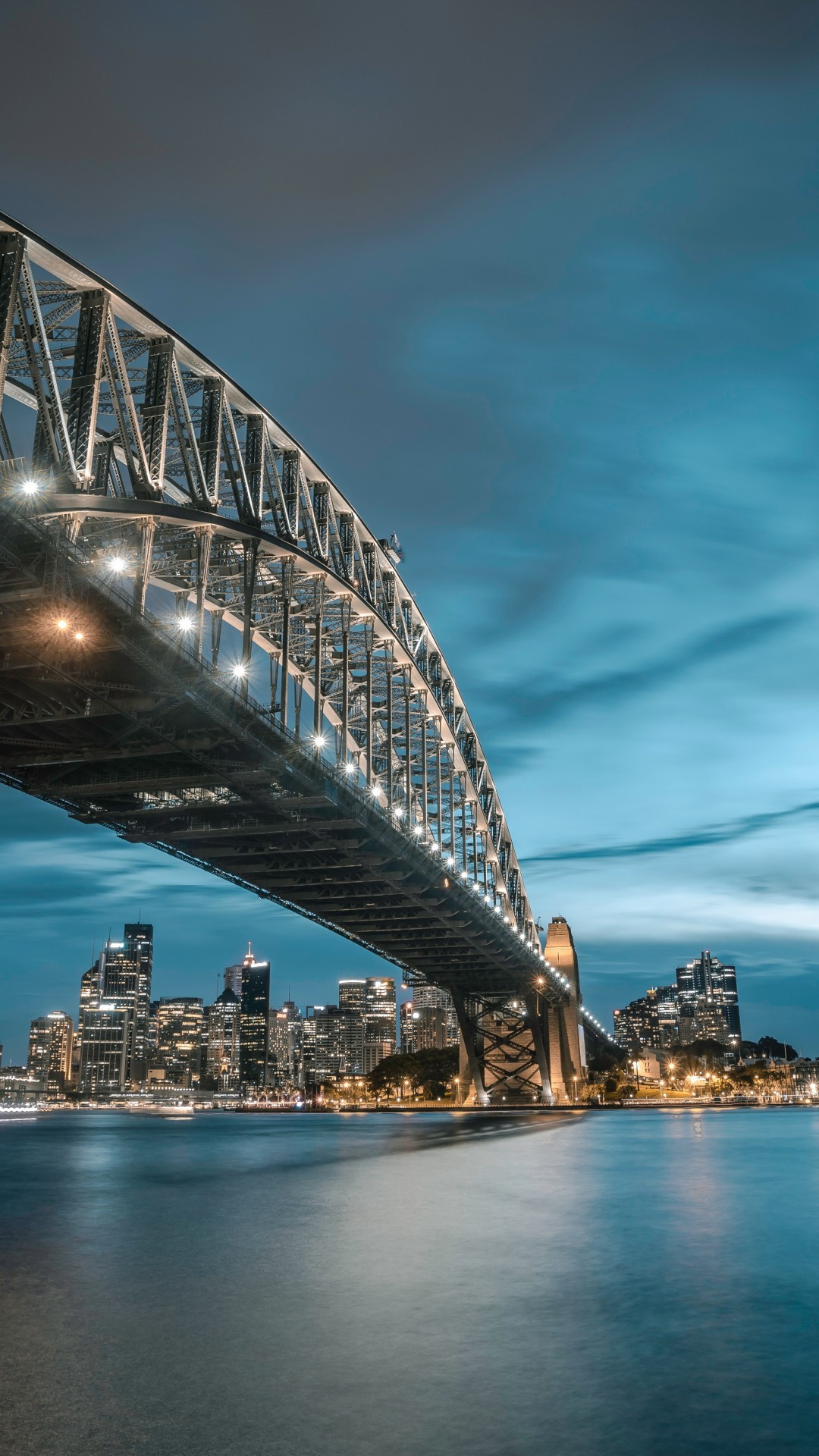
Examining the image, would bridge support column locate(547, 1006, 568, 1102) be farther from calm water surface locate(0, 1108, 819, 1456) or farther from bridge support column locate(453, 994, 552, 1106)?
calm water surface locate(0, 1108, 819, 1456)

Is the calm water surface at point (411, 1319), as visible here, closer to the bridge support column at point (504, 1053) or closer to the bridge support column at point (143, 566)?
the bridge support column at point (143, 566)

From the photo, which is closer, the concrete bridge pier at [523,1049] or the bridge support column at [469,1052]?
the bridge support column at [469,1052]

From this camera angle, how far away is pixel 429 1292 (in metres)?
18.3

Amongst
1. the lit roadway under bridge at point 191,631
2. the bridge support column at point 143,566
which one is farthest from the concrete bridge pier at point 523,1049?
the bridge support column at point 143,566

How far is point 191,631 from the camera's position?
120 ft

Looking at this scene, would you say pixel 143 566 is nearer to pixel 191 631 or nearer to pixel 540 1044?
pixel 191 631

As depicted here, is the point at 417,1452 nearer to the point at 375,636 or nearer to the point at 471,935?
the point at 375,636

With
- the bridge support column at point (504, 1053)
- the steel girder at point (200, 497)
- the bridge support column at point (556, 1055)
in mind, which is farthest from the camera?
the bridge support column at point (556, 1055)

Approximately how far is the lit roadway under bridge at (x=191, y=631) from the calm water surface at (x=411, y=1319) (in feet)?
51.0

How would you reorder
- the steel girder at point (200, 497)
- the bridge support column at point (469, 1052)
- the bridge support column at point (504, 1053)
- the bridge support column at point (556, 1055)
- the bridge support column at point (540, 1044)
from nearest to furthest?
the steel girder at point (200, 497), the bridge support column at point (469, 1052), the bridge support column at point (540, 1044), the bridge support column at point (504, 1053), the bridge support column at point (556, 1055)

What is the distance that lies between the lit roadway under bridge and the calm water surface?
1554cm

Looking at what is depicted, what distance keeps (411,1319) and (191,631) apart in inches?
979

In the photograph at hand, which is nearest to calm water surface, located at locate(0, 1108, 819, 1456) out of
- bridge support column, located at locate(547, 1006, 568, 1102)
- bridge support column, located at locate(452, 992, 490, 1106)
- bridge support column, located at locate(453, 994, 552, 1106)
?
bridge support column, located at locate(452, 992, 490, 1106)

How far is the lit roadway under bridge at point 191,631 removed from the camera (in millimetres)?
29000
